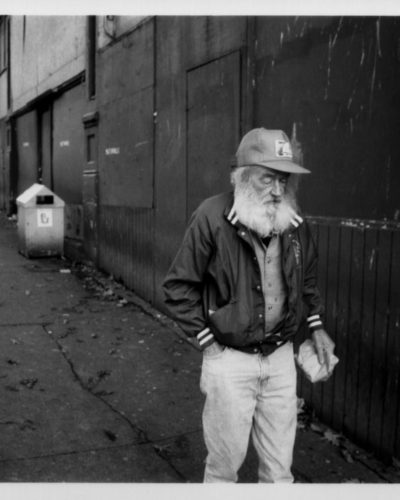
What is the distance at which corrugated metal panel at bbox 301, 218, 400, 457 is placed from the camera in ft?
13.1

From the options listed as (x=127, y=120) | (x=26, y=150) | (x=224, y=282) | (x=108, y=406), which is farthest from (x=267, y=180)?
(x=26, y=150)

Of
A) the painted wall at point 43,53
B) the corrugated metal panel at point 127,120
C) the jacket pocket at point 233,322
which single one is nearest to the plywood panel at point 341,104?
the jacket pocket at point 233,322

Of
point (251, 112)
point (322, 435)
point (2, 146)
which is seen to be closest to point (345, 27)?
point (251, 112)

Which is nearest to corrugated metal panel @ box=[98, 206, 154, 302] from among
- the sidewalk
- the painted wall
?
the sidewalk

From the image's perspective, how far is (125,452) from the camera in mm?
4344

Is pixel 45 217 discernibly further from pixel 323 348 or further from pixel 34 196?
Result: pixel 323 348

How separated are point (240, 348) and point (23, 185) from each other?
17.1 metres

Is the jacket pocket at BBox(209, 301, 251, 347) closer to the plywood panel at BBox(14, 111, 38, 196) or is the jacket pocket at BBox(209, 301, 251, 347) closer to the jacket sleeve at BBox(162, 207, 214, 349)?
the jacket sleeve at BBox(162, 207, 214, 349)

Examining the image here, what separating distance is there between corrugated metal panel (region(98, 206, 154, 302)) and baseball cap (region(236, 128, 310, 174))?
18.1ft

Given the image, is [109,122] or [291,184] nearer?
[291,184]

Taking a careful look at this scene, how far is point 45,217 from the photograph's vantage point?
11844mm

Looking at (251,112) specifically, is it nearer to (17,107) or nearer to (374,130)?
(374,130)

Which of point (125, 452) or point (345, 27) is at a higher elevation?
point (345, 27)

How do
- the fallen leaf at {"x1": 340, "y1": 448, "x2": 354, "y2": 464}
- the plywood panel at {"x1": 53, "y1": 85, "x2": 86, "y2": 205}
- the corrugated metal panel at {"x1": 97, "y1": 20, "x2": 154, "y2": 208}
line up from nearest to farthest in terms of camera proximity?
the fallen leaf at {"x1": 340, "y1": 448, "x2": 354, "y2": 464}
the corrugated metal panel at {"x1": 97, "y1": 20, "x2": 154, "y2": 208}
the plywood panel at {"x1": 53, "y1": 85, "x2": 86, "y2": 205}
